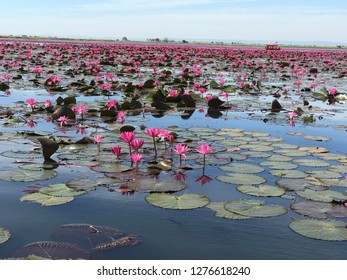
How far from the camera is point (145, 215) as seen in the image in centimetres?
254

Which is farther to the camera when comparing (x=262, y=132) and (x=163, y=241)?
(x=262, y=132)

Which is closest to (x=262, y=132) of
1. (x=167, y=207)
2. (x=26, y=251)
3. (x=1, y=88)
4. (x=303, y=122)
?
(x=303, y=122)

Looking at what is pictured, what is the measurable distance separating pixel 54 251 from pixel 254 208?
4.23 feet

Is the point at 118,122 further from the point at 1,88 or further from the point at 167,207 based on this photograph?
the point at 1,88

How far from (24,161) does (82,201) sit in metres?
1.08

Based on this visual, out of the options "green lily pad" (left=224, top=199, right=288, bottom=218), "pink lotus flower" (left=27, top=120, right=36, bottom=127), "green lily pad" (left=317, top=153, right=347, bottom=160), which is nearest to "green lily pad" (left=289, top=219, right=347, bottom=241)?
"green lily pad" (left=224, top=199, right=288, bottom=218)

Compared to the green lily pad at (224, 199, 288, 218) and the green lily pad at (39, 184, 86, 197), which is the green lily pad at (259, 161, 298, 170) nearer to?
the green lily pad at (224, 199, 288, 218)

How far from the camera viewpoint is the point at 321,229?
7.84 feet

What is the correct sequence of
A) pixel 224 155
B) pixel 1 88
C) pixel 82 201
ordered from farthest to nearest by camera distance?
1. pixel 1 88
2. pixel 224 155
3. pixel 82 201

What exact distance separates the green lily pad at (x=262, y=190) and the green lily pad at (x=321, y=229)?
47cm

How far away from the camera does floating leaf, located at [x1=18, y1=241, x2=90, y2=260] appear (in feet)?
6.38

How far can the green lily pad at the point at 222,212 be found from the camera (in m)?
2.52

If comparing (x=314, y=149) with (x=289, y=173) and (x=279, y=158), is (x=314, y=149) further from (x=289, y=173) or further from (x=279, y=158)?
(x=289, y=173)

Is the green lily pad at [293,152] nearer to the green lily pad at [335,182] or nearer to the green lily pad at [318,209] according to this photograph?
the green lily pad at [335,182]
